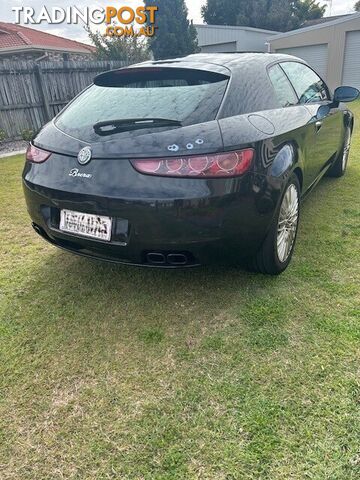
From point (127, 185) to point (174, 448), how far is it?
129 centimetres

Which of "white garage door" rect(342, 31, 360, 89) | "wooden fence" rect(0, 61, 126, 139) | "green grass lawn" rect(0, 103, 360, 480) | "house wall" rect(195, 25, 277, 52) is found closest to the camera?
"green grass lawn" rect(0, 103, 360, 480)

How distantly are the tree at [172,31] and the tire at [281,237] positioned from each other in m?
22.6

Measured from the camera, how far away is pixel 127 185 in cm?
216

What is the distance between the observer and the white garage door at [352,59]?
1833 cm

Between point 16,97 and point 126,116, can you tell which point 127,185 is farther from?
point 16,97

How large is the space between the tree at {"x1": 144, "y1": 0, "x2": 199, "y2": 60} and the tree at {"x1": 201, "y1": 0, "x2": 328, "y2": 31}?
35.9ft

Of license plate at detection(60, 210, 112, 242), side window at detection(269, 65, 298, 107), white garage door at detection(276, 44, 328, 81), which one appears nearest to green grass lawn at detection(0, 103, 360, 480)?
license plate at detection(60, 210, 112, 242)

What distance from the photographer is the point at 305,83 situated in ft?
12.6

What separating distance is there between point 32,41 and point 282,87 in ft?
65.5

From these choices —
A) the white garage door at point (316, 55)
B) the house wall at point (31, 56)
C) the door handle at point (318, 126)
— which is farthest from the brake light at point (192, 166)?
the white garage door at point (316, 55)

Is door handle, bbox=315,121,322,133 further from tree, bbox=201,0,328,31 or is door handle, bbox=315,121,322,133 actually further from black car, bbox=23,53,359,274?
tree, bbox=201,0,328,31

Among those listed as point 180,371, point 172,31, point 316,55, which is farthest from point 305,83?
point 172,31

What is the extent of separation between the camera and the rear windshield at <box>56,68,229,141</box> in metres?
2.36

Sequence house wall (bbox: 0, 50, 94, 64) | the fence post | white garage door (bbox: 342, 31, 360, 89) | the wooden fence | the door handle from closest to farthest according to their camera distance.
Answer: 1. the door handle
2. the wooden fence
3. the fence post
4. white garage door (bbox: 342, 31, 360, 89)
5. house wall (bbox: 0, 50, 94, 64)
